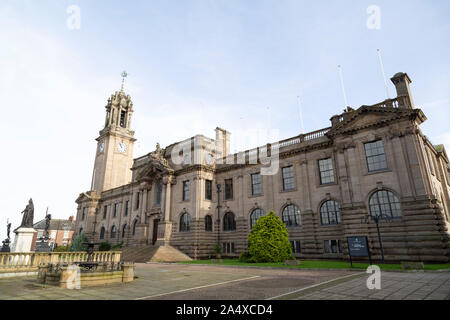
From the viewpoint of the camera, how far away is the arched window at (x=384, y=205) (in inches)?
899

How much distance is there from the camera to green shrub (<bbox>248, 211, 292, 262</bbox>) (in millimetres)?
23953

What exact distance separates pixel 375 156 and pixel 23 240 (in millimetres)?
30266

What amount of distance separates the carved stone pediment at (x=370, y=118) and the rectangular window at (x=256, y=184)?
35.1ft

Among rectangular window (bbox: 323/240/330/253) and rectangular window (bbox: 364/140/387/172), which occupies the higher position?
rectangular window (bbox: 364/140/387/172)

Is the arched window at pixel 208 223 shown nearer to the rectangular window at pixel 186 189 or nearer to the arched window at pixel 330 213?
the rectangular window at pixel 186 189

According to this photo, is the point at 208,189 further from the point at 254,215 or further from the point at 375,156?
the point at 375,156

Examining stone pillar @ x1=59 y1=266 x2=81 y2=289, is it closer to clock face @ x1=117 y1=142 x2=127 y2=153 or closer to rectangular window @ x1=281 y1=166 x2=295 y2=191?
rectangular window @ x1=281 y1=166 x2=295 y2=191

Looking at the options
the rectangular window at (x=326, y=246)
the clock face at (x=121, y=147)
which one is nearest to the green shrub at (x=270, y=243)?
the rectangular window at (x=326, y=246)

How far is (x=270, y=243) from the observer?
24172 millimetres

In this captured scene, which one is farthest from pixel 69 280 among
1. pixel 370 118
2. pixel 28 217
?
pixel 370 118

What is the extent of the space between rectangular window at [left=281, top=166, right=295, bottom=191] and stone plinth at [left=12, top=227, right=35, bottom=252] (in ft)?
82.1

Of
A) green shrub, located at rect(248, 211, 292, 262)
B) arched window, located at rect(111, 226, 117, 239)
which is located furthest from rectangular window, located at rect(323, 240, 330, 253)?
arched window, located at rect(111, 226, 117, 239)

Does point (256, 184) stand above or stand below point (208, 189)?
below
